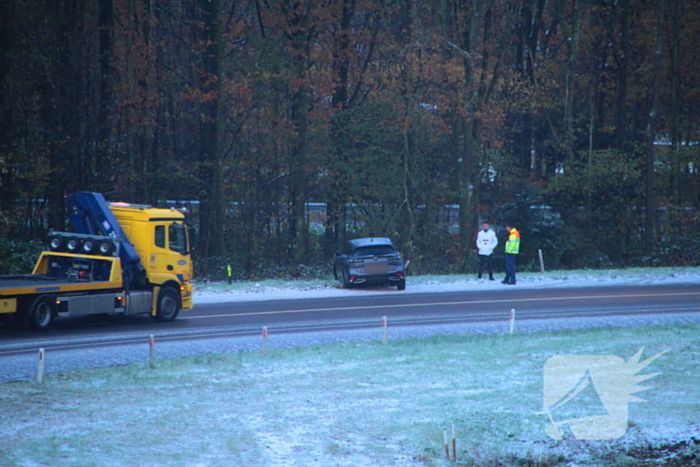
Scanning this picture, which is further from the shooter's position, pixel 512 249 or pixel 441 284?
pixel 441 284

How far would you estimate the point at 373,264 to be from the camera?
82.2 feet

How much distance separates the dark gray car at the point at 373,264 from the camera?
25.1 m

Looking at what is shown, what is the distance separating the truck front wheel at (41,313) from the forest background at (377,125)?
15.2m

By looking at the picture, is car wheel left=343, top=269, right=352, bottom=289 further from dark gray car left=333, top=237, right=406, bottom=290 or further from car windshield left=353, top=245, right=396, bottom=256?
car windshield left=353, top=245, right=396, bottom=256

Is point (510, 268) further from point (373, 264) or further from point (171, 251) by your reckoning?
point (171, 251)

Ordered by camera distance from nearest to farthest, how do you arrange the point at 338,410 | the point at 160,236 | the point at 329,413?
the point at 329,413
the point at 338,410
the point at 160,236

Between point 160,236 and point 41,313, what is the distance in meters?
3.37

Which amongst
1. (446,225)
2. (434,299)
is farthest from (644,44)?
(434,299)

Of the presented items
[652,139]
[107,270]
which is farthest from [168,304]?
[652,139]

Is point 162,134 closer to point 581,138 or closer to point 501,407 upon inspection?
point 581,138

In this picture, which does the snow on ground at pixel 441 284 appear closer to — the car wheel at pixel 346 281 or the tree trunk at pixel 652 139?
the car wheel at pixel 346 281

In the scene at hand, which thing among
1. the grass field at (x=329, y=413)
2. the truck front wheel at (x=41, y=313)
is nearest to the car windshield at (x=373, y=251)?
the truck front wheel at (x=41, y=313)

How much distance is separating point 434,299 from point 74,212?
10669 mm

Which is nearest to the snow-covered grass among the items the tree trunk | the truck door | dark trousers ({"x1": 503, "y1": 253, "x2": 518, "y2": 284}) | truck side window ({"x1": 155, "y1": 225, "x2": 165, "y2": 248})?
the truck door
